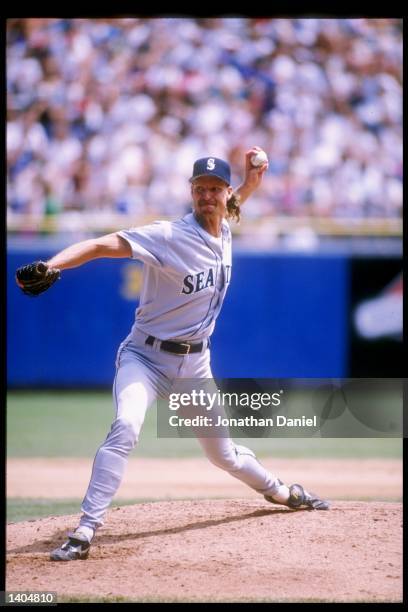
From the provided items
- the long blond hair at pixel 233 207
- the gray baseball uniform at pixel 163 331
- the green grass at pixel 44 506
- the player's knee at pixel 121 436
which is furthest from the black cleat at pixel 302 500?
the long blond hair at pixel 233 207

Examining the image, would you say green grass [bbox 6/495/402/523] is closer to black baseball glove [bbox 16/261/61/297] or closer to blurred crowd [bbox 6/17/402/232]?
black baseball glove [bbox 16/261/61/297]

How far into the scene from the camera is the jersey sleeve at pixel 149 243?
364cm

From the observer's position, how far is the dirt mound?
3461 mm

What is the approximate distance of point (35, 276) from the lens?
324 cm

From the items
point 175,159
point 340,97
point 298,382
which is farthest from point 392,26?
point 298,382

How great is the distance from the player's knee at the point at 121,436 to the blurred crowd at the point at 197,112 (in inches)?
240

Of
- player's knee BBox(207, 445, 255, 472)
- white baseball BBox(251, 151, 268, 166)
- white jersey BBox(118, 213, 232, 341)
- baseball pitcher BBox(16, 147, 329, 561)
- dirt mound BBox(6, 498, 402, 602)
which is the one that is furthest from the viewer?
white baseball BBox(251, 151, 268, 166)

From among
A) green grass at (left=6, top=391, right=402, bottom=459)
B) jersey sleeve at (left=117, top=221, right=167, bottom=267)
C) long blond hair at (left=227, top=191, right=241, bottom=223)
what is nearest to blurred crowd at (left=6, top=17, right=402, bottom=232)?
green grass at (left=6, top=391, right=402, bottom=459)

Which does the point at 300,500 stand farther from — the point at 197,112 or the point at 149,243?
the point at 197,112

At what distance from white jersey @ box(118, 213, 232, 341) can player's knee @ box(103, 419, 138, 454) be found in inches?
18.0

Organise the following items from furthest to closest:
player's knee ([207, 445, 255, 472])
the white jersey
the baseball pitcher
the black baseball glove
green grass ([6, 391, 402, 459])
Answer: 1. green grass ([6, 391, 402, 459])
2. player's knee ([207, 445, 255, 472])
3. the white jersey
4. the baseball pitcher
5. the black baseball glove

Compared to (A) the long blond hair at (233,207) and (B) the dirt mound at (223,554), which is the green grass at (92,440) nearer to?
(B) the dirt mound at (223,554)

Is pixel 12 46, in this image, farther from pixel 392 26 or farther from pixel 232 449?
pixel 232 449

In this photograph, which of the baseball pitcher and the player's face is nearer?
the baseball pitcher
